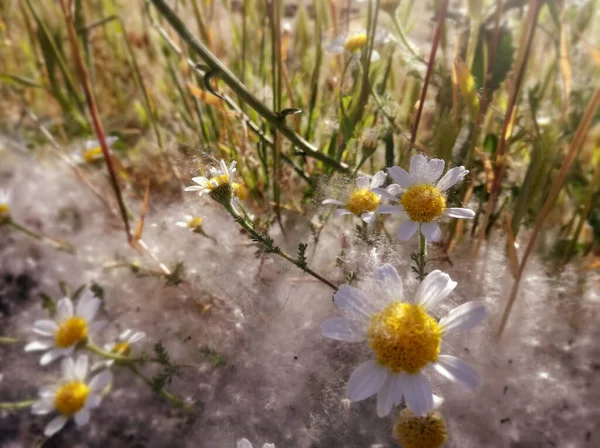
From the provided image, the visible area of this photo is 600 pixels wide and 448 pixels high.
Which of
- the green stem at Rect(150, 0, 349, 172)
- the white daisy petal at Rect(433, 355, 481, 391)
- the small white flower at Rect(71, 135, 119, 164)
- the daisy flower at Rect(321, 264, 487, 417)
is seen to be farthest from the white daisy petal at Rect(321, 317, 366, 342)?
the small white flower at Rect(71, 135, 119, 164)

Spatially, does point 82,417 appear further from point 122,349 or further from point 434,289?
point 434,289

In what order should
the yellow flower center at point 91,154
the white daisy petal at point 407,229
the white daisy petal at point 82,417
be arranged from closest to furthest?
the white daisy petal at point 407,229, the white daisy petal at point 82,417, the yellow flower center at point 91,154

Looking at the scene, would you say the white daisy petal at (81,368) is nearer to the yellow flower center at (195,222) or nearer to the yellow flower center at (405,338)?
the yellow flower center at (195,222)

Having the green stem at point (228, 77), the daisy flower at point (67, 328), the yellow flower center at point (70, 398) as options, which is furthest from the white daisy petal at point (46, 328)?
the green stem at point (228, 77)

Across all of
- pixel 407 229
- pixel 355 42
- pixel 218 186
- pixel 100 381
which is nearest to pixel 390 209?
pixel 407 229

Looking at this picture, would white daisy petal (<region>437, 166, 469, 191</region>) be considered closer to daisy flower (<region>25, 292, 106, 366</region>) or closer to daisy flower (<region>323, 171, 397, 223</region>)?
daisy flower (<region>323, 171, 397, 223</region>)

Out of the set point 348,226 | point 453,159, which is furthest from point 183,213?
point 453,159
